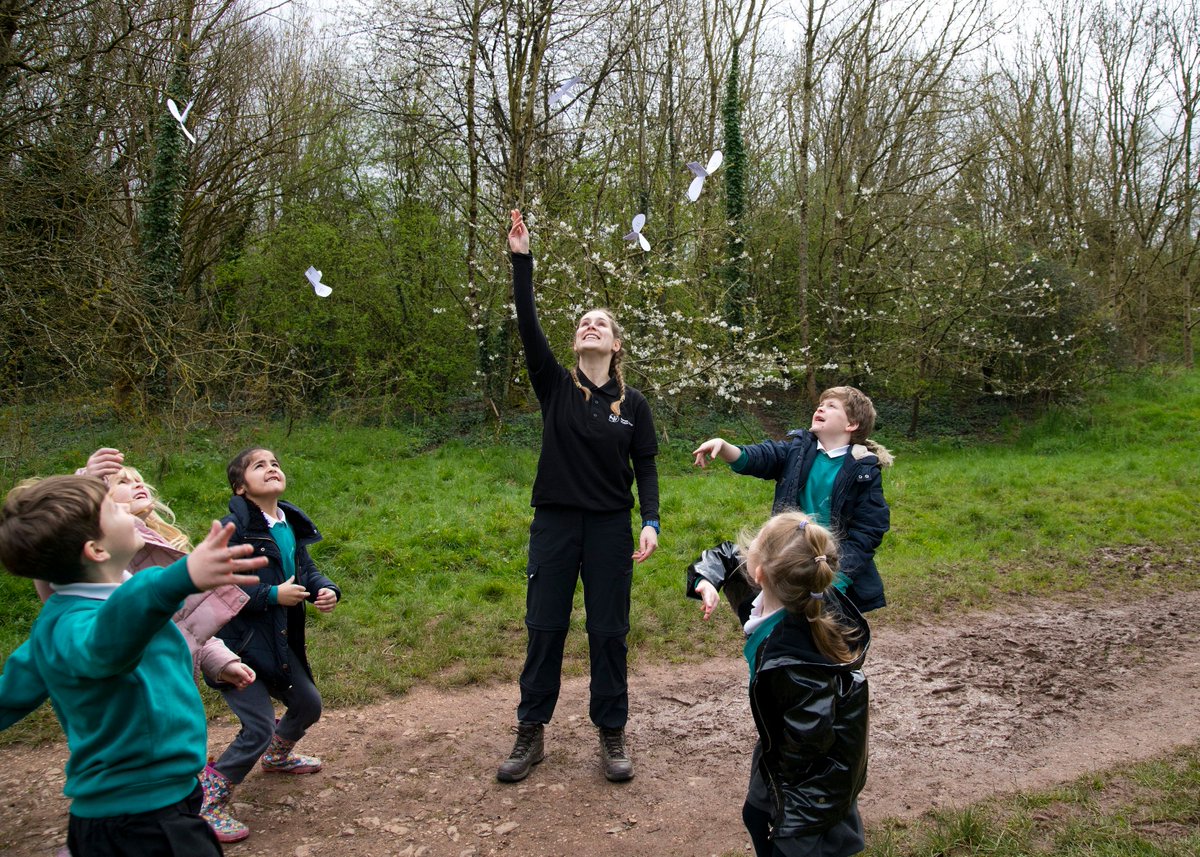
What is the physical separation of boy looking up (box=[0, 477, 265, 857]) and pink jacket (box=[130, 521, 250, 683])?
74 centimetres

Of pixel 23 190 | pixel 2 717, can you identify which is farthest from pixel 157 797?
pixel 23 190

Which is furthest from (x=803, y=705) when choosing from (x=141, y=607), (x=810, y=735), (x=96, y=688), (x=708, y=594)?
(x=96, y=688)

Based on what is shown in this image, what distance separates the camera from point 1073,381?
15062 millimetres

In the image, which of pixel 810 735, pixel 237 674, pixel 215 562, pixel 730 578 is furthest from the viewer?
pixel 730 578

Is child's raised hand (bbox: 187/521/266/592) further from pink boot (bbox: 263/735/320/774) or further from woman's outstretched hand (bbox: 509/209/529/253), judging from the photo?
pink boot (bbox: 263/735/320/774)

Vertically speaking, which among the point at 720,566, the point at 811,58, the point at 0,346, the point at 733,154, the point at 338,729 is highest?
the point at 811,58

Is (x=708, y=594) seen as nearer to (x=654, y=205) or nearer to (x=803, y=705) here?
(x=803, y=705)

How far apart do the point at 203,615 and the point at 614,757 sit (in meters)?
2.00

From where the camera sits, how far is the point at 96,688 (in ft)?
6.96

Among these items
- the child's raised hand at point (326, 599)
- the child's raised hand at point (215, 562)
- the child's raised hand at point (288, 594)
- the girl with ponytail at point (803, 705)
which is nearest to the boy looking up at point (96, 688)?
the child's raised hand at point (215, 562)

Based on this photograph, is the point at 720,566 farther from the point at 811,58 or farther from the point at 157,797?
the point at 811,58

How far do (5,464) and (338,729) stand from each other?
5.06 meters

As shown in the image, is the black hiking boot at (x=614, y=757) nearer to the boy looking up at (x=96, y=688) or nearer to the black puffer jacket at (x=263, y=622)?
the black puffer jacket at (x=263, y=622)

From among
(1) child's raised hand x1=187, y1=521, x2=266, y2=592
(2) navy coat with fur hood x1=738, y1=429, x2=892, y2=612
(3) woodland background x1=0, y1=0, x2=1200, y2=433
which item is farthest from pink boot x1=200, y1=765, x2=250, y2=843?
(3) woodland background x1=0, y1=0, x2=1200, y2=433
